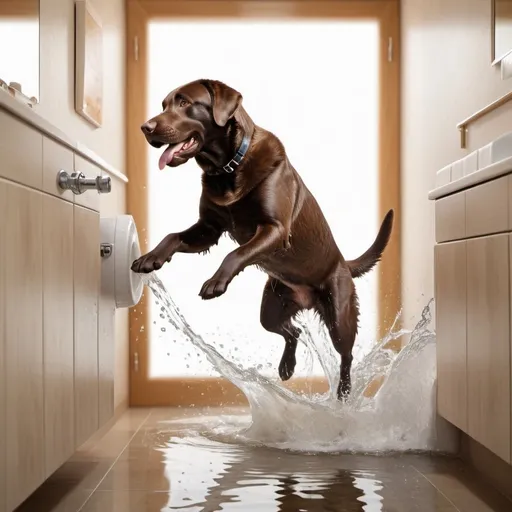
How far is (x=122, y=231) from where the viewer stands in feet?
8.99

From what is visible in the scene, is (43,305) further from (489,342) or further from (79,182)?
(489,342)

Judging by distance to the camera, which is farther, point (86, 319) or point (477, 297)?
point (86, 319)

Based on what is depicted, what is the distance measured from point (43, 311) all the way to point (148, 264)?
541 mm

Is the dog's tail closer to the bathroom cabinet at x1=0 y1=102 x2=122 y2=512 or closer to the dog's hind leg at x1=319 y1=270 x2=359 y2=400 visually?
the dog's hind leg at x1=319 y1=270 x2=359 y2=400

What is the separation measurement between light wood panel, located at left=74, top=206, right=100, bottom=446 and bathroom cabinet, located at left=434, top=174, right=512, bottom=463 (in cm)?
106

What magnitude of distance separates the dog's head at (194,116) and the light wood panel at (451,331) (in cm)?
79

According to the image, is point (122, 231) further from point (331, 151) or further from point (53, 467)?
point (331, 151)

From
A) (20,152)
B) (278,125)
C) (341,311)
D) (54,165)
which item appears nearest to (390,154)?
(278,125)

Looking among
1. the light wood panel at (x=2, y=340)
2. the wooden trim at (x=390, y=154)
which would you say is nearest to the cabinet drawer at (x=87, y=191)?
the light wood panel at (x=2, y=340)

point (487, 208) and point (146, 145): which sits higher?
point (146, 145)

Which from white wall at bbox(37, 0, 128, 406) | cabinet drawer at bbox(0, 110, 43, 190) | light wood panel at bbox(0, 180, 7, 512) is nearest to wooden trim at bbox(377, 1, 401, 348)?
white wall at bbox(37, 0, 128, 406)

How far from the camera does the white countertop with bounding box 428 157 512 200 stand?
6.30 feet

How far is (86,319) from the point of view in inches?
94.1

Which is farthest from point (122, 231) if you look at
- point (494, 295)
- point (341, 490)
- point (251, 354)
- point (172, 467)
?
point (251, 354)
